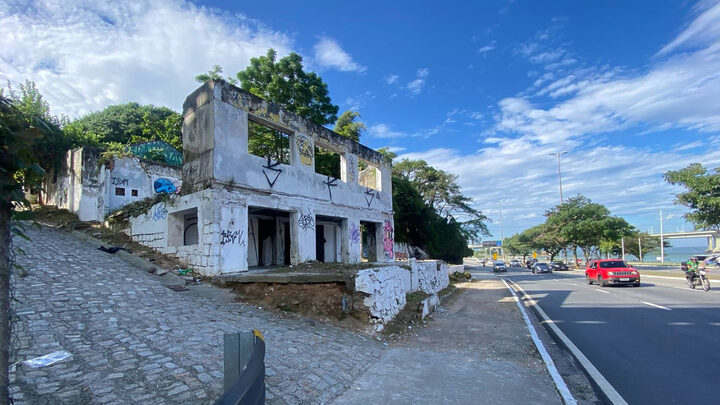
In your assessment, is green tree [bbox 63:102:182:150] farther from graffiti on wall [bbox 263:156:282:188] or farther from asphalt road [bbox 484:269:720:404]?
asphalt road [bbox 484:269:720:404]

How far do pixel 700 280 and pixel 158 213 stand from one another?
2223 centimetres

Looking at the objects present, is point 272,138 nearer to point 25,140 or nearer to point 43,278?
point 43,278

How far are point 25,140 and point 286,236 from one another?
46.6 ft

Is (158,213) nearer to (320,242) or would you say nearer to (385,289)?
(320,242)

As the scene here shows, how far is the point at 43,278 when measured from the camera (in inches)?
302

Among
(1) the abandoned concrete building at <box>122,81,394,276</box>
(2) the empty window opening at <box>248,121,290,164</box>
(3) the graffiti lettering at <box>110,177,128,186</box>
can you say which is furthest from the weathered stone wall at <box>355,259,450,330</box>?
(2) the empty window opening at <box>248,121,290,164</box>

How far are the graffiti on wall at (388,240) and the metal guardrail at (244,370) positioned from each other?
1549 cm

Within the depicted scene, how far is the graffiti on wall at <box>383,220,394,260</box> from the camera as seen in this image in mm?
18328

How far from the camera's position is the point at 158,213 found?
12.2 metres

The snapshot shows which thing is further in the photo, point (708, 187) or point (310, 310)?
point (708, 187)

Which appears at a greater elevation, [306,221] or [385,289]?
[306,221]

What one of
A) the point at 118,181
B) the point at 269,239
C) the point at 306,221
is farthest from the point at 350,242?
the point at 118,181

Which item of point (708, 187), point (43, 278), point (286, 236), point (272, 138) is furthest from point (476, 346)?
point (708, 187)

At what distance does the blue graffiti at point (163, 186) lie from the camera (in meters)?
17.0
